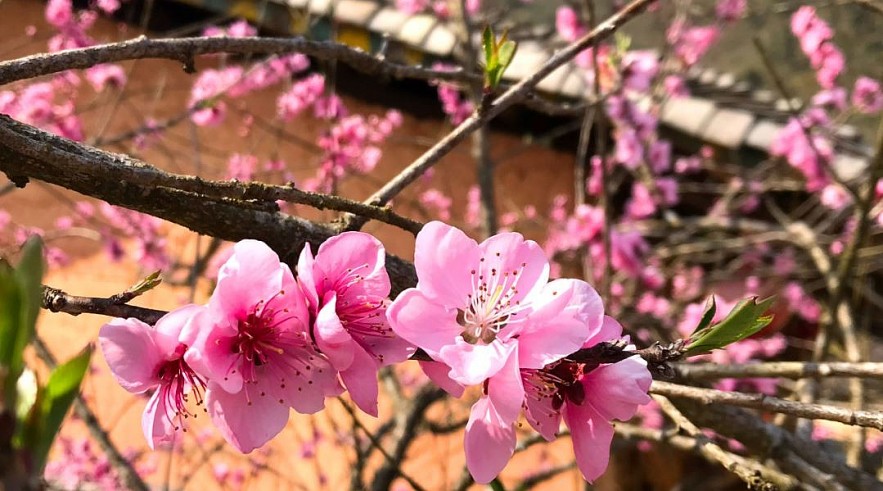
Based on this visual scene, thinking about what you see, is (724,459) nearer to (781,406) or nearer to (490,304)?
(781,406)

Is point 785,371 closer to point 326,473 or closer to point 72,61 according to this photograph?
point 72,61

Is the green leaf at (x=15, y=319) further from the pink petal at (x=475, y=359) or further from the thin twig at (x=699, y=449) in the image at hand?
the thin twig at (x=699, y=449)

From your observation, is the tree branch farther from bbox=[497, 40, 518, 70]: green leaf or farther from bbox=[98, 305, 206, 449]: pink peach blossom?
bbox=[98, 305, 206, 449]: pink peach blossom

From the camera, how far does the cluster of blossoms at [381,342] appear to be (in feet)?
1.84

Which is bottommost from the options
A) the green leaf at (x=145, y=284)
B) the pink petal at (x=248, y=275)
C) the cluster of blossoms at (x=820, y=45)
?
the pink petal at (x=248, y=275)

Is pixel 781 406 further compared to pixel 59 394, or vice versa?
pixel 781 406

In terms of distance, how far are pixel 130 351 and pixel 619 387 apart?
430 mm

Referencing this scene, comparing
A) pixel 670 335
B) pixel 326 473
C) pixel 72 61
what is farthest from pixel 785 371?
pixel 326 473

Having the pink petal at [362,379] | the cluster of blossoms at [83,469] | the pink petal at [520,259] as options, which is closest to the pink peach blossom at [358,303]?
the pink petal at [362,379]

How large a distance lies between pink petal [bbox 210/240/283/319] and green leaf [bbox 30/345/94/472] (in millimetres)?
193

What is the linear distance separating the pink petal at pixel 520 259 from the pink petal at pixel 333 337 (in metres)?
0.17

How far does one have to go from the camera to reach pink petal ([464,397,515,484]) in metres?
0.61

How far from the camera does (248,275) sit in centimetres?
57

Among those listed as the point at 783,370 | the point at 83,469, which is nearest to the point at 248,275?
the point at 783,370
